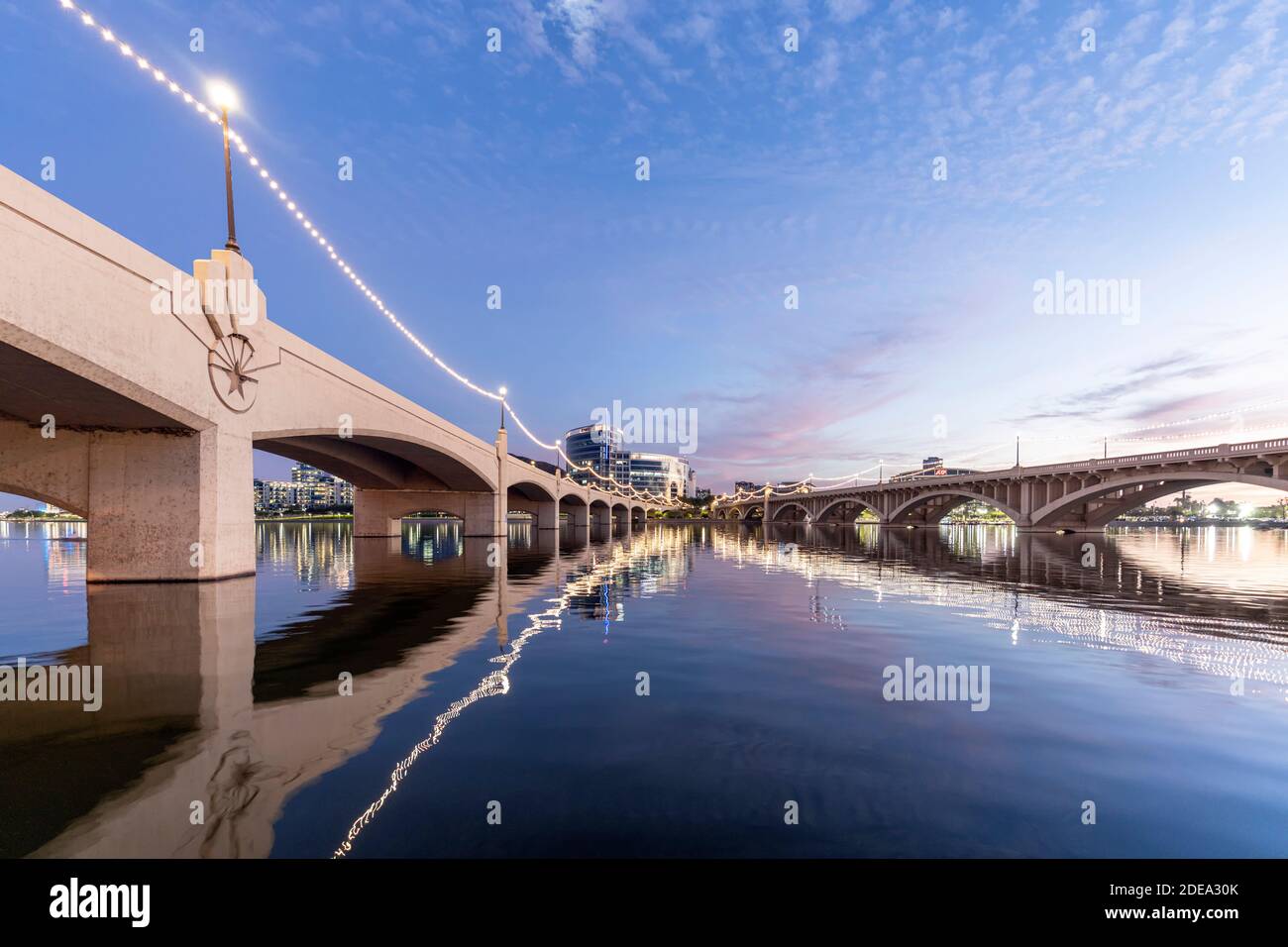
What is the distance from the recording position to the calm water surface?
414cm

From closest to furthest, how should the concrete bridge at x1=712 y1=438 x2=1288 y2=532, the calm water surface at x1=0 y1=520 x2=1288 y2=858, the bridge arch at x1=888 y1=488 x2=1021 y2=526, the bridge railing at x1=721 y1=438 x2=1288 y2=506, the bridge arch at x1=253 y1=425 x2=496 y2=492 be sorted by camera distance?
1. the calm water surface at x1=0 y1=520 x2=1288 y2=858
2. the bridge arch at x1=253 y1=425 x2=496 y2=492
3. the bridge railing at x1=721 y1=438 x2=1288 y2=506
4. the concrete bridge at x1=712 y1=438 x2=1288 y2=532
5. the bridge arch at x1=888 y1=488 x2=1021 y2=526

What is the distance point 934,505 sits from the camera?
8925 centimetres

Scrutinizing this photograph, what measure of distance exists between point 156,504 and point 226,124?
1202 cm

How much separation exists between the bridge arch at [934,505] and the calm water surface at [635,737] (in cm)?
6230

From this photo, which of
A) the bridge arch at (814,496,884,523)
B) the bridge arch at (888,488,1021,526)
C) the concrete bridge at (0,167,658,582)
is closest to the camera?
the concrete bridge at (0,167,658,582)

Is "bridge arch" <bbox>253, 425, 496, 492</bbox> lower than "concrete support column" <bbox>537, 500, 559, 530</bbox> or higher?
higher

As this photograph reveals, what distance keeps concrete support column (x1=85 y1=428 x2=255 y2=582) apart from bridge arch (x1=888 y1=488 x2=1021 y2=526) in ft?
247

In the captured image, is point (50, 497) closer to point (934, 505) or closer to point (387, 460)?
point (387, 460)

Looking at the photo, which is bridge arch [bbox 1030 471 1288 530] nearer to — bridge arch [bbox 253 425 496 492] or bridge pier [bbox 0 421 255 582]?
bridge arch [bbox 253 425 496 492]

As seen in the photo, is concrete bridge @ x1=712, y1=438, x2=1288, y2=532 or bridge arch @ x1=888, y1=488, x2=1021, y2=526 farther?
bridge arch @ x1=888, y1=488, x2=1021, y2=526

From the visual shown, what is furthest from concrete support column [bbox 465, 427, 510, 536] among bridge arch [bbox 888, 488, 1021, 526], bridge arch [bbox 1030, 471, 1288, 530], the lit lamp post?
bridge arch [bbox 1030, 471, 1288, 530]
